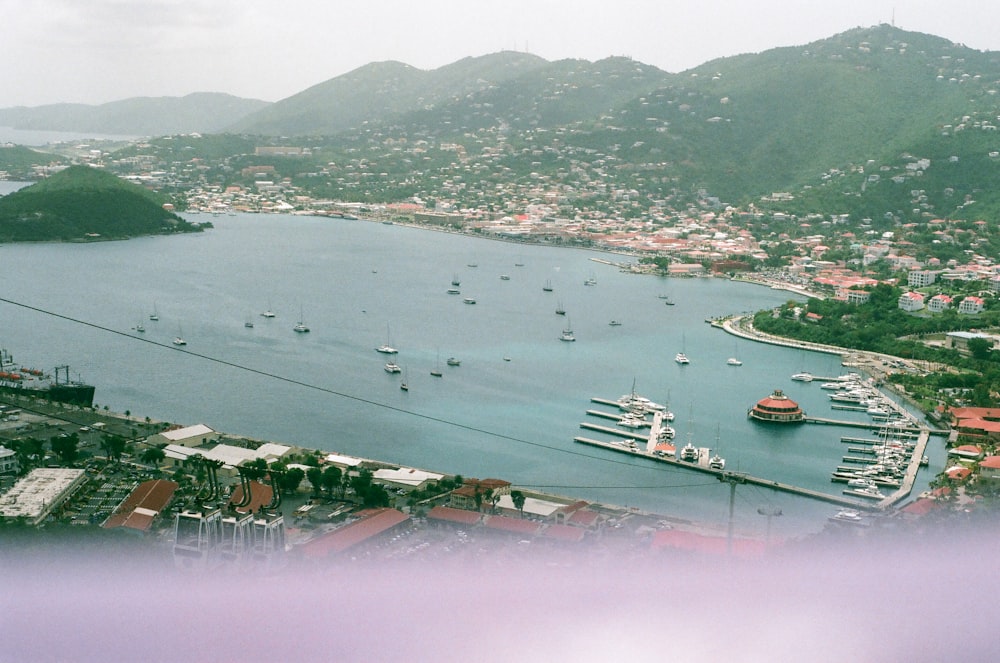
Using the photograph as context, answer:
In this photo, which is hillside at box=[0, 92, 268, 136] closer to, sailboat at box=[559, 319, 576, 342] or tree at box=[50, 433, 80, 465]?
sailboat at box=[559, 319, 576, 342]

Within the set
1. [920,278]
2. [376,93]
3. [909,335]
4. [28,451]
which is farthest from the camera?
[376,93]

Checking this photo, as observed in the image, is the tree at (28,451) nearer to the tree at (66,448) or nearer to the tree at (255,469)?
the tree at (66,448)

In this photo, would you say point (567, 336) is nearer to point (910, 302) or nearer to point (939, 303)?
point (910, 302)

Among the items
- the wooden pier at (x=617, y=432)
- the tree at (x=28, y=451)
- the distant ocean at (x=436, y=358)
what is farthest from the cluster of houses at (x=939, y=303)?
the tree at (x=28, y=451)

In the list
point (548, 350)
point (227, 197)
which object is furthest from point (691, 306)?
point (227, 197)

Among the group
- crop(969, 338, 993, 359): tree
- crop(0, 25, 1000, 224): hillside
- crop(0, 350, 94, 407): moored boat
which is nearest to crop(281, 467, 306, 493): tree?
crop(0, 350, 94, 407): moored boat

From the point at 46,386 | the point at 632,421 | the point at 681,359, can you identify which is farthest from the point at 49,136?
the point at 632,421
